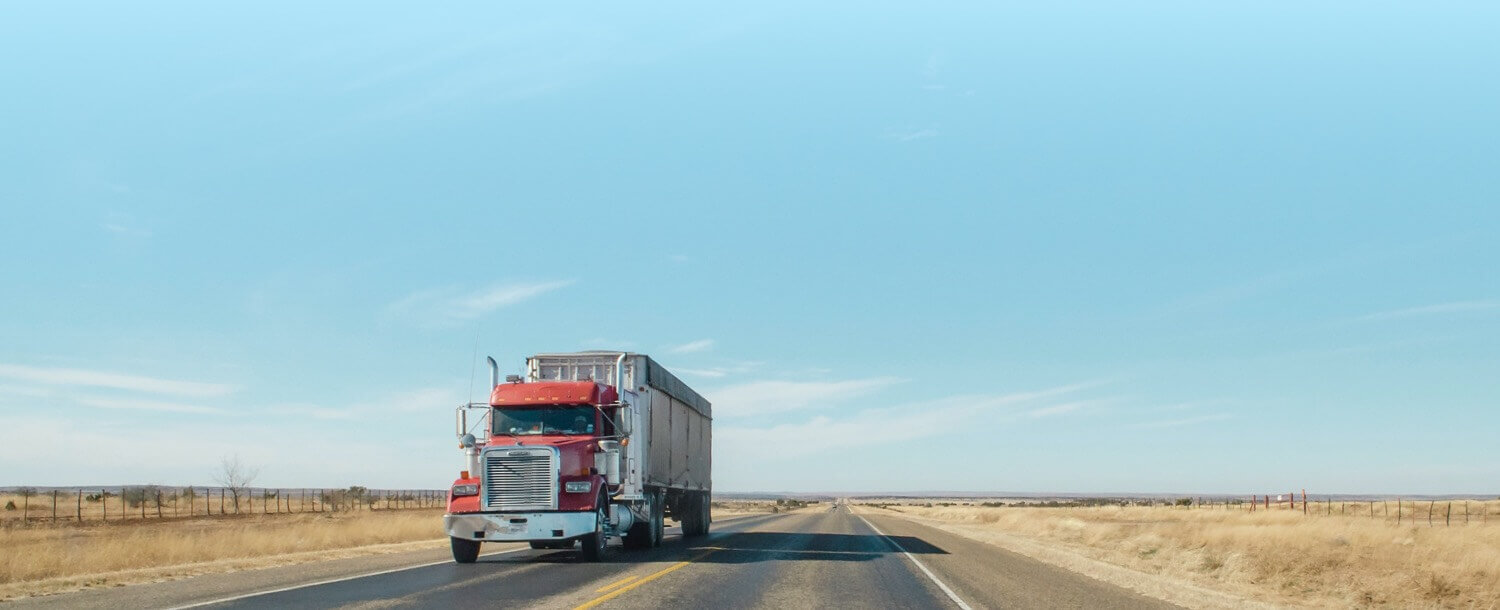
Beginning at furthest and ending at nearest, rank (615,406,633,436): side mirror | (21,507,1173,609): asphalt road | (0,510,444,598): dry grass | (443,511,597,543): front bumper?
(615,406,633,436): side mirror
(443,511,597,543): front bumper
(0,510,444,598): dry grass
(21,507,1173,609): asphalt road

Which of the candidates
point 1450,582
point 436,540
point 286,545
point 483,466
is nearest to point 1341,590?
point 1450,582

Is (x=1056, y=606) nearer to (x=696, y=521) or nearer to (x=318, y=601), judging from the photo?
(x=318, y=601)

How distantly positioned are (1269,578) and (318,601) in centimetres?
1738

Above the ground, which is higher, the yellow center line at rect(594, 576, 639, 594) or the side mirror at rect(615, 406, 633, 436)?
the side mirror at rect(615, 406, 633, 436)

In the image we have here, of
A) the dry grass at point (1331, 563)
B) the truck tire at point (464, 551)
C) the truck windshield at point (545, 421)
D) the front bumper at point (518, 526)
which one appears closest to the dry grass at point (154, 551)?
the truck tire at point (464, 551)

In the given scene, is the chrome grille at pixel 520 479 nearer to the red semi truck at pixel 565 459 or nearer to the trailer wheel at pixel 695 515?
the red semi truck at pixel 565 459

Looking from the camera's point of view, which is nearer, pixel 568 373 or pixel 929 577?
pixel 929 577

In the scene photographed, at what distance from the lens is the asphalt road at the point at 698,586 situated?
1423cm

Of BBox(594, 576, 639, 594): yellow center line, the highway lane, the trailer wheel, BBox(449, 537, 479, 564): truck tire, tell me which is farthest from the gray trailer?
BBox(594, 576, 639, 594): yellow center line

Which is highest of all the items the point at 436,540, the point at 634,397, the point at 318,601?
the point at 634,397

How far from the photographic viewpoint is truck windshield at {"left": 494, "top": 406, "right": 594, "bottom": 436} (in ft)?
75.0

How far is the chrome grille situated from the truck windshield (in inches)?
41.3

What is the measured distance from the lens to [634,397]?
24.5 m

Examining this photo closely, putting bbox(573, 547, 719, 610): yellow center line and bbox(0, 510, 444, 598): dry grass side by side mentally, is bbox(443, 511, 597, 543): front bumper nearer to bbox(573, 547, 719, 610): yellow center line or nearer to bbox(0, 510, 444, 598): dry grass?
bbox(573, 547, 719, 610): yellow center line
